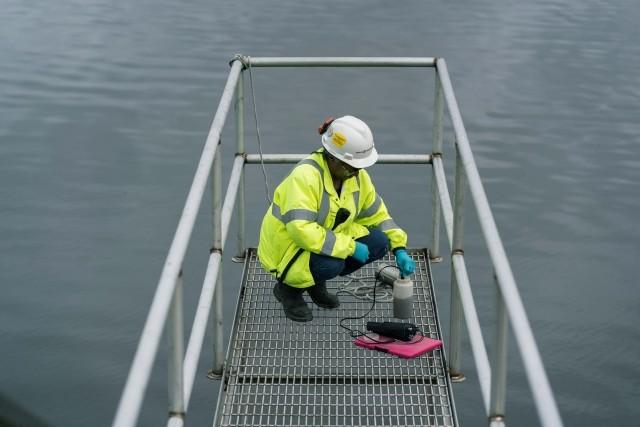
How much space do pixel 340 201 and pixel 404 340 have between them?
0.76m

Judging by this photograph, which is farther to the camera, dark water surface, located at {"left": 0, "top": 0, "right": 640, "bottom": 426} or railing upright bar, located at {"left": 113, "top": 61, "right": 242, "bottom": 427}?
dark water surface, located at {"left": 0, "top": 0, "right": 640, "bottom": 426}

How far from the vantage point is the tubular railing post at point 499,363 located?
13.5 feet

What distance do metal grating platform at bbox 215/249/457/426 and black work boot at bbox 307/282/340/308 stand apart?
1.5 inches

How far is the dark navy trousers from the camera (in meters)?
5.77

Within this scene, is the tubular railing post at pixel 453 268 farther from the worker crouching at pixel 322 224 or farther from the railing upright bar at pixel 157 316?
the railing upright bar at pixel 157 316

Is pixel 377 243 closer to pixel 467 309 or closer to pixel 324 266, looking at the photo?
pixel 324 266

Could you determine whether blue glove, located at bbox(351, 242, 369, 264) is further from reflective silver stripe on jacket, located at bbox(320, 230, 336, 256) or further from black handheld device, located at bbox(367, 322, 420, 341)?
black handheld device, located at bbox(367, 322, 420, 341)

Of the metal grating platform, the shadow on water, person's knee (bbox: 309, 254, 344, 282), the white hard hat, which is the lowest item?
the metal grating platform

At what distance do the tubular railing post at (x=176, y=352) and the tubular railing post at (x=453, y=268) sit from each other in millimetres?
1677

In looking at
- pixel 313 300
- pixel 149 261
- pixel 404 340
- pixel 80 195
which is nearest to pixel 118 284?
pixel 149 261

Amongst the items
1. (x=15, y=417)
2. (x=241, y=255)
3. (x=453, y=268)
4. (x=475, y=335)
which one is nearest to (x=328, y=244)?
(x=453, y=268)

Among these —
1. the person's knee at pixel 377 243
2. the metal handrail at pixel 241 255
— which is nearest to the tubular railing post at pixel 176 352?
the metal handrail at pixel 241 255

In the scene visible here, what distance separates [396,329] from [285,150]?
673 cm

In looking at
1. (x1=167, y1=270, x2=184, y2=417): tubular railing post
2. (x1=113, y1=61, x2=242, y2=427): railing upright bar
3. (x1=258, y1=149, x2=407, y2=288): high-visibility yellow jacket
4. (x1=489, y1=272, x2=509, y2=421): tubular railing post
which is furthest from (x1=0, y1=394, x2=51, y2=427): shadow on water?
(x1=489, y1=272, x2=509, y2=421): tubular railing post
